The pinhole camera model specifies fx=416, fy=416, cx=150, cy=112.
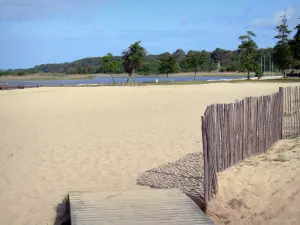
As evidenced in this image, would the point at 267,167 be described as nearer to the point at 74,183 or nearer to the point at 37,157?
the point at 74,183

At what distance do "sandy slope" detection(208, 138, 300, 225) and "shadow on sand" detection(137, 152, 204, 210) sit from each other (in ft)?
1.08

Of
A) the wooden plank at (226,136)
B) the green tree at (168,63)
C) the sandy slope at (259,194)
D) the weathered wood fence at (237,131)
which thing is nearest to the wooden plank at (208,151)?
the weathered wood fence at (237,131)

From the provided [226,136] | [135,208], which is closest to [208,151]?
[226,136]

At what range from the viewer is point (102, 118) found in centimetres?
1662

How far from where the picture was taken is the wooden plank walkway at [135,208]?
15.2ft

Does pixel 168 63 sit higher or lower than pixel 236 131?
higher

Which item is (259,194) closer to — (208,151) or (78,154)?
(208,151)

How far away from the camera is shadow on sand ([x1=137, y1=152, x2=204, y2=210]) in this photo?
6.10m

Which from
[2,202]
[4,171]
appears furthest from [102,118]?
[2,202]

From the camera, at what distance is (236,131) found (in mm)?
6328

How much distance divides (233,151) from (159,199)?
5.13 ft

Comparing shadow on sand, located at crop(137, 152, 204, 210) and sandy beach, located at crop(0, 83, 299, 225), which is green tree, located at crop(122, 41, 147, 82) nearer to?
sandy beach, located at crop(0, 83, 299, 225)

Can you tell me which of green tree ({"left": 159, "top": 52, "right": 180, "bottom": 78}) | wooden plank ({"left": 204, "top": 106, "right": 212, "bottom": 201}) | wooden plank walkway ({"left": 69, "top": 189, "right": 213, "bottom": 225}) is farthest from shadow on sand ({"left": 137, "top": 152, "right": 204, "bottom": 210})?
green tree ({"left": 159, "top": 52, "right": 180, "bottom": 78})

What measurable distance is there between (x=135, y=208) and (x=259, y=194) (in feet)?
5.58
